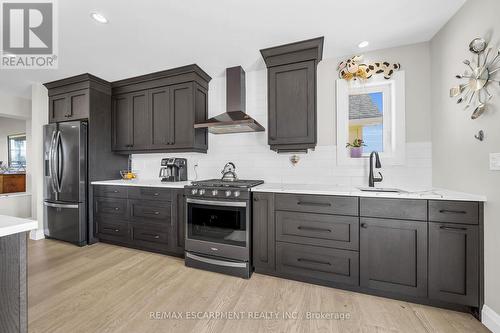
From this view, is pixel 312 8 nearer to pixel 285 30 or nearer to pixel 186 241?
pixel 285 30

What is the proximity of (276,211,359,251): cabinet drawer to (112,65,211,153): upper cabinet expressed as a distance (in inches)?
62.3

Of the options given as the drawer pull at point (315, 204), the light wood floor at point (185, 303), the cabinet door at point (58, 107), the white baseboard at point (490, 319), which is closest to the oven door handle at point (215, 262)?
the light wood floor at point (185, 303)

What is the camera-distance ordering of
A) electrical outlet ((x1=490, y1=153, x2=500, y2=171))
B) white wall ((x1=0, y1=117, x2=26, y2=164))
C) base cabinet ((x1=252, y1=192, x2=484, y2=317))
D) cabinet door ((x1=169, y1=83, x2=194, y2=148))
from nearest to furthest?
electrical outlet ((x1=490, y1=153, x2=500, y2=171)) < base cabinet ((x1=252, y1=192, x2=484, y2=317)) < cabinet door ((x1=169, y1=83, x2=194, y2=148)) < white wall ((x1=0, y1=117, x2=26, y2=164))

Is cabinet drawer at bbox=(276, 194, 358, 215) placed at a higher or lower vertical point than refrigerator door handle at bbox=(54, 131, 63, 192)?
lower

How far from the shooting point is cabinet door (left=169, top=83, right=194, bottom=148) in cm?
288

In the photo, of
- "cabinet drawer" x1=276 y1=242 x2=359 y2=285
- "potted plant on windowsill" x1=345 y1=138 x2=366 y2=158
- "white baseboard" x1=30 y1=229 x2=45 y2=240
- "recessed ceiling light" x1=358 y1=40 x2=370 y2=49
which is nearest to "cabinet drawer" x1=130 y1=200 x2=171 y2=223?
"cabinet drawer" x1=276 y1=242 x2=359 y2=285

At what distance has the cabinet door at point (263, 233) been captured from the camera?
2.18m

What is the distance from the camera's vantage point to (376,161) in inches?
87.9

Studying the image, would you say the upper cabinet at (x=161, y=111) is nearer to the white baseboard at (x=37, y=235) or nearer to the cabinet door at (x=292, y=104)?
the cabinet door at (x=292, y=104)

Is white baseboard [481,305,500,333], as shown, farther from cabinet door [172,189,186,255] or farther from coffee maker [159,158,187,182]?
coffee maker [159,158,187,182]

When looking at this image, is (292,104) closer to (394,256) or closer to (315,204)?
(315,204)

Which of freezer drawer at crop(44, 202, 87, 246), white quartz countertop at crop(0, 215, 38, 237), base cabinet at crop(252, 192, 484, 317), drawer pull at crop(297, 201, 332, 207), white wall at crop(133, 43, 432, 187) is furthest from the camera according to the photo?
freezer drawer at crop(44, 202, 87, 246)

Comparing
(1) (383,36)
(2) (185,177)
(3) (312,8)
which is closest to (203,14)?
(3) (312,8)

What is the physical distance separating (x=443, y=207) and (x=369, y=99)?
136 cm
